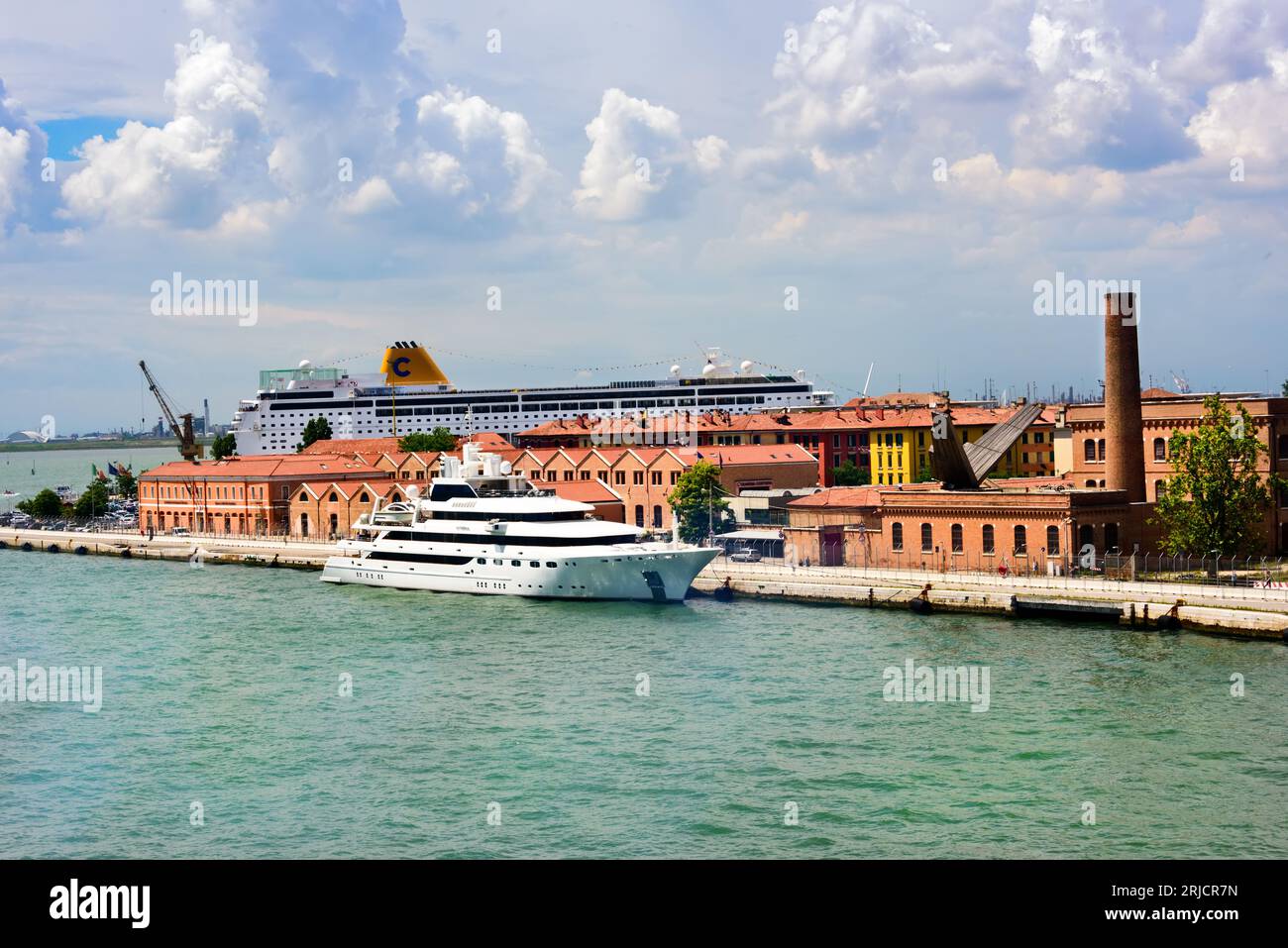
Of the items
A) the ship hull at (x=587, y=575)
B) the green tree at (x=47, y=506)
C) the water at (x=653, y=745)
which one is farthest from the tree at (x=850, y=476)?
the green tree at (x=47, y=506)

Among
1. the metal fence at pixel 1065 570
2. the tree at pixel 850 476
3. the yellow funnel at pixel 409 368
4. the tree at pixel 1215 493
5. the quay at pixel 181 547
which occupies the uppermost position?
the yellow funnel at pixel 409 368

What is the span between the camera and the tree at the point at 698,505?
63.2m

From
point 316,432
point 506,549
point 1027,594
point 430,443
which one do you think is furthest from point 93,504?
point 1027,594

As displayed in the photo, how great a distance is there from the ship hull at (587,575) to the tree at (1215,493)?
1552 centimetres

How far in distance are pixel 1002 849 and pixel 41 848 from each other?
549 inches

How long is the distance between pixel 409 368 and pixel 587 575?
9031 centimetres

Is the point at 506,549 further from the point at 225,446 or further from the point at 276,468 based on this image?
the point at 225,446

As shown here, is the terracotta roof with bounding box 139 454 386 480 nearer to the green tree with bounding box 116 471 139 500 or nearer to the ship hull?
the green tree with bounding box 116 471 139 500

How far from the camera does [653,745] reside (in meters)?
25.5

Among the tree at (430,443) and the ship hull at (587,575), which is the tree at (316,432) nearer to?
the tree at (430,443)

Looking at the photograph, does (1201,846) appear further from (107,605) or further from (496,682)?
(107,605)

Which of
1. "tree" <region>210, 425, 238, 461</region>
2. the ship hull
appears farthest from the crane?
the ship hull
